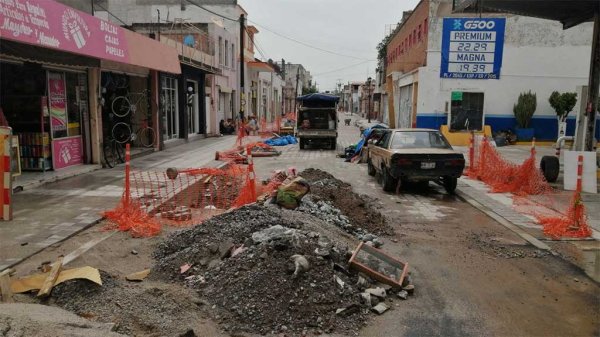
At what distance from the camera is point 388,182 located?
11.4 m

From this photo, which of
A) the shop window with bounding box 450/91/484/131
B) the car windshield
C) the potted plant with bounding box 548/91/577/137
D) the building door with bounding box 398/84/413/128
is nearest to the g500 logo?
the car windshield

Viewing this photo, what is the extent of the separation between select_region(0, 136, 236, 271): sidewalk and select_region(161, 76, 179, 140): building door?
6.50 meters

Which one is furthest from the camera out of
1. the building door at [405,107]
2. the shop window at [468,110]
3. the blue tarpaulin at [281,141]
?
the building door at [405,107]

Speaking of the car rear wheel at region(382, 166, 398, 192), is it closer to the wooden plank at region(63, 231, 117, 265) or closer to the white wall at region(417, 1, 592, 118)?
the wooden plank at region(63, 231, 117, 265)

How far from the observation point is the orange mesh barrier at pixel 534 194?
782 centimetres

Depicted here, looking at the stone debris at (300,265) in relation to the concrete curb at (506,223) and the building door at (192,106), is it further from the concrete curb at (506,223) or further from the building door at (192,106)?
the building door at (192,106)

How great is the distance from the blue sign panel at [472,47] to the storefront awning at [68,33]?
9506 millimetres

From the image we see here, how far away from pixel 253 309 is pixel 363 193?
278 inches

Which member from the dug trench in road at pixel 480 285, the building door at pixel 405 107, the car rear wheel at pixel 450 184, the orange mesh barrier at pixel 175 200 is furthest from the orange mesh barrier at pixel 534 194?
the building door at pixel 405 107

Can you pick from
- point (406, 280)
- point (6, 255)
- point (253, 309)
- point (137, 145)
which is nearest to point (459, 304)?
point (406, 280)

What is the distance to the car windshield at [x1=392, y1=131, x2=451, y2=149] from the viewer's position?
11.4 meters

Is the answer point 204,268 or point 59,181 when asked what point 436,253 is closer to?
point 204,268

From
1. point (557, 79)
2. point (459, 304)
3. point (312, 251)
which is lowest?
point (459, 304)

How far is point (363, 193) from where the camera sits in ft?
37.0
